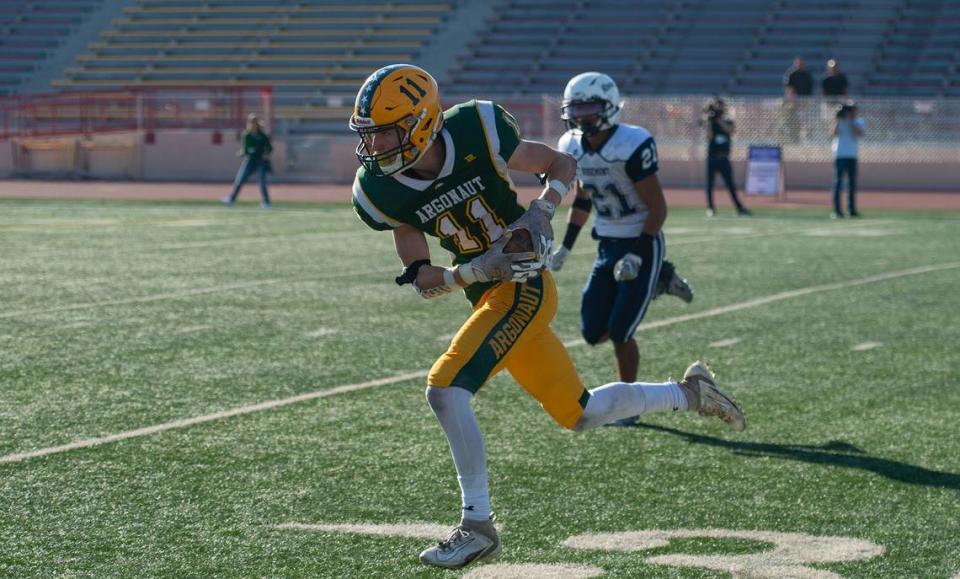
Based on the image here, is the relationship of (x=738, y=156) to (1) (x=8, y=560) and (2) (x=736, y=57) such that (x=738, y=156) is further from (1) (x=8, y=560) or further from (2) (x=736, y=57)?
(1) (x=8, y=560)

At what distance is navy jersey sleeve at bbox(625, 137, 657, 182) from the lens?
280 inches

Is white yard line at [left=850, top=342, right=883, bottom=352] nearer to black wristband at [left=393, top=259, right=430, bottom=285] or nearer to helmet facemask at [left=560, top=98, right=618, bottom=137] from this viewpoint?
helmet facemask at [left=560, top=98, right=618, bottom=137]

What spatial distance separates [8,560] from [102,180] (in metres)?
26.4

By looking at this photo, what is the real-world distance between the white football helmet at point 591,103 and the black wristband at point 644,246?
1.90ft

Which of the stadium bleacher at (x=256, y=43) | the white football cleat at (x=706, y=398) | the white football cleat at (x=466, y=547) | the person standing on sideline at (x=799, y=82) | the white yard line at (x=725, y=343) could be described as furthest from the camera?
the stadium bleacher at (x=256, y=43)

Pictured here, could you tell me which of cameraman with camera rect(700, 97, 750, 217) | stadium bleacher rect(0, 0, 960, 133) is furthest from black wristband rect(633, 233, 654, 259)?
stadium bleacher rect(0, 0, 960, 133)

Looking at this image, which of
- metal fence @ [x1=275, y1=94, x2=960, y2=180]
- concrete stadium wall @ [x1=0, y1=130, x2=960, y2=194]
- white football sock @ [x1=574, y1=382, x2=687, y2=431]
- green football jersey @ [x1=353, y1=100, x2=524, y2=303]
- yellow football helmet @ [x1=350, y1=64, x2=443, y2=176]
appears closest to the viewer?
yellow football helmet @ [x1=350, y1=64, x2=443, y2=176]

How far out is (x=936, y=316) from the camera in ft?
34.5

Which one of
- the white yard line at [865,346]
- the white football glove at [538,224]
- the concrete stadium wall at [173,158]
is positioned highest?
the white football glove at [538,224]

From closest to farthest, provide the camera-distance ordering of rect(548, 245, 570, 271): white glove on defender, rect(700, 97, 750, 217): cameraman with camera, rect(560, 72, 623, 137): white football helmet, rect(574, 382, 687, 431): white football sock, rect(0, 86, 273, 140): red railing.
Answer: rect(574, 382, 687, 431): white football sock < rect(548, 245, 570, 271): white glove on defender < rect(560, 72, 623, 137): white football helmet < rect(700, 97, 750, 217): cameraman with camera < rect(0, 86, 273, 140): red railing

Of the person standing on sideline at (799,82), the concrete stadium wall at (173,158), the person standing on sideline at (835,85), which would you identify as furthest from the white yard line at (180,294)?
the person standing on sideline at (799,82)

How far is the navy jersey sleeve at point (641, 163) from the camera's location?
7.11 meters

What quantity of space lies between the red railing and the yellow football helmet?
25.6 metres

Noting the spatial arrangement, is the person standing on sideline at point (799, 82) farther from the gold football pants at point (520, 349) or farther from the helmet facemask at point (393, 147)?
the helmet facemask at point (393, 147)
